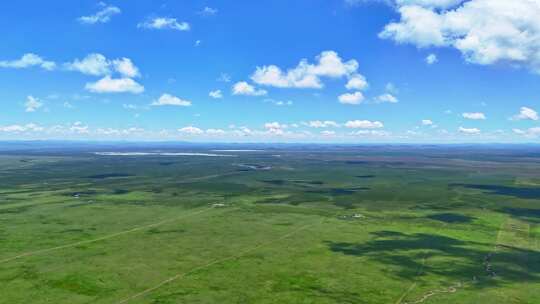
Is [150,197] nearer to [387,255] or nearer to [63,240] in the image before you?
[63,240]

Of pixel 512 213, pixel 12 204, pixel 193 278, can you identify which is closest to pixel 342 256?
pixel 193 278

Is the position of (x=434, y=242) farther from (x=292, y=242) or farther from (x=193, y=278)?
(x=193, y=278)

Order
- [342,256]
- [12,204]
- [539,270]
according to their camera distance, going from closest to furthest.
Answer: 1. [539,270]
2. [342,256]
3. [12,204]

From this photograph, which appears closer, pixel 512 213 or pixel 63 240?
pixel 63 240

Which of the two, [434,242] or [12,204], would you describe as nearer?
[434,242]

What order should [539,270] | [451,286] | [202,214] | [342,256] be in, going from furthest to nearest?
[202,214] → [342,256] → [539,270] → [451,286]

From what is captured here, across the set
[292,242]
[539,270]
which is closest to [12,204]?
[292,242]

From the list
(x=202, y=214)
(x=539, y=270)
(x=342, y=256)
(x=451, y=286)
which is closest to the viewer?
(x=451, y=286)

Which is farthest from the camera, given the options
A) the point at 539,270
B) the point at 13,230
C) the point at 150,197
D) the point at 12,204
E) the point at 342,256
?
the point at 150,197
